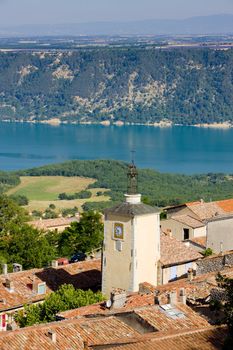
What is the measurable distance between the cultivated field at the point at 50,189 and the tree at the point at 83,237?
35.7 meters

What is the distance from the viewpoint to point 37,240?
1008 inches

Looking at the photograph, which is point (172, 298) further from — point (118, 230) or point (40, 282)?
point (40, 282)

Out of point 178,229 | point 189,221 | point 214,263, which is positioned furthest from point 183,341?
point 189,221

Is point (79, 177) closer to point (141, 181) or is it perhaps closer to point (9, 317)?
point (141, 181)

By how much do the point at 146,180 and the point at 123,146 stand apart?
6043 centimetres

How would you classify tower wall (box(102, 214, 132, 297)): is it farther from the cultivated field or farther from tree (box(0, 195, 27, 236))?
the cultivated field

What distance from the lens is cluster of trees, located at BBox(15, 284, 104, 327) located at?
609 inches

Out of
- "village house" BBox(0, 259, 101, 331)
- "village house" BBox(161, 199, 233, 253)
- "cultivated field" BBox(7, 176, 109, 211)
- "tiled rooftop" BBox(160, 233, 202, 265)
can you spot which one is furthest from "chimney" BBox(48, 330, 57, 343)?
"cultivated field" BBox(7, 176, 109, 211)

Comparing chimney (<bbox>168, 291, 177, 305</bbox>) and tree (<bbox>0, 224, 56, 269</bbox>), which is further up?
Answer: chimney (<bbox>168, 291, 177, 305</bbox>)

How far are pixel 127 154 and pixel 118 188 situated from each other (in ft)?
161

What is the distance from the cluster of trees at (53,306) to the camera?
15479 mm

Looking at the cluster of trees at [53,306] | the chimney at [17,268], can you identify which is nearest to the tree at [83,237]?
the chimney at [17,268]

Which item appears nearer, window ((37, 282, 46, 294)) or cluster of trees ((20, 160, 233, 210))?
window ((37, 282, 46, 294))

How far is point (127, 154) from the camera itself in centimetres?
13025
